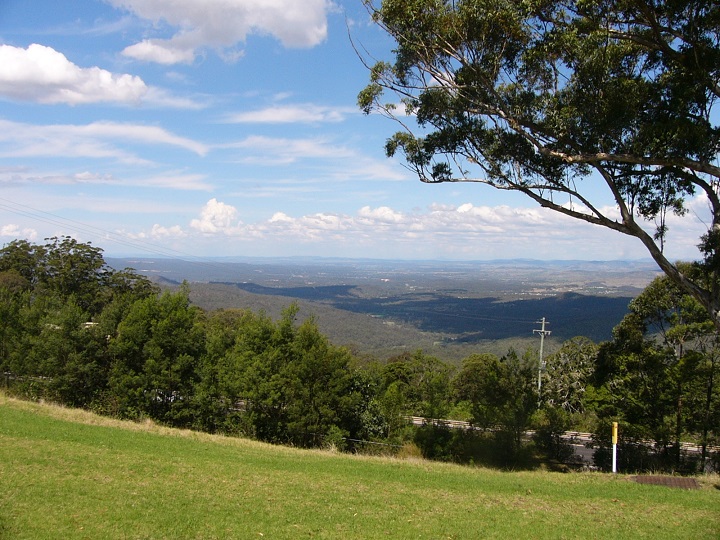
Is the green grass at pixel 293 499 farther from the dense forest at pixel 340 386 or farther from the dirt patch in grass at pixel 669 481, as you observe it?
the dense forest at pixel 340 386

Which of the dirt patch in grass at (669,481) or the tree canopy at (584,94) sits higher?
the tree canopy at (584,94)

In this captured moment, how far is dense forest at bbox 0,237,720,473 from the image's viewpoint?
16.8 meters

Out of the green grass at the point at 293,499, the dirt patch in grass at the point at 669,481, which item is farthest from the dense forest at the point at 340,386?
the green grass at the point at 293,499

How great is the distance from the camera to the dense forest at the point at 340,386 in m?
16.8

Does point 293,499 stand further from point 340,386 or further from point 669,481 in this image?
point 340,386

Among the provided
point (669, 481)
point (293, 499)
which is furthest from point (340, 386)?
point (293, 499)

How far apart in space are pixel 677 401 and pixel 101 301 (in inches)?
1550

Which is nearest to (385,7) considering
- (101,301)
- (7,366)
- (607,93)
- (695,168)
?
(607,93)

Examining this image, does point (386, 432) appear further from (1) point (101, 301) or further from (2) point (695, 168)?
(1) point (101, 301)

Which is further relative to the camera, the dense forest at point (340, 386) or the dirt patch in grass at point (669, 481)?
the dense forest at point (340, 386)

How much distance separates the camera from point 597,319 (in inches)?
4304

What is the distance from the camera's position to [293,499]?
8086mm

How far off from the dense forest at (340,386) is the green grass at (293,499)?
247 inches

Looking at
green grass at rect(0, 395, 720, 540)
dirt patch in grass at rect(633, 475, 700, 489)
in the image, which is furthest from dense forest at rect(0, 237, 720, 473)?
green grass at rect(0, 395, 720, 540)
